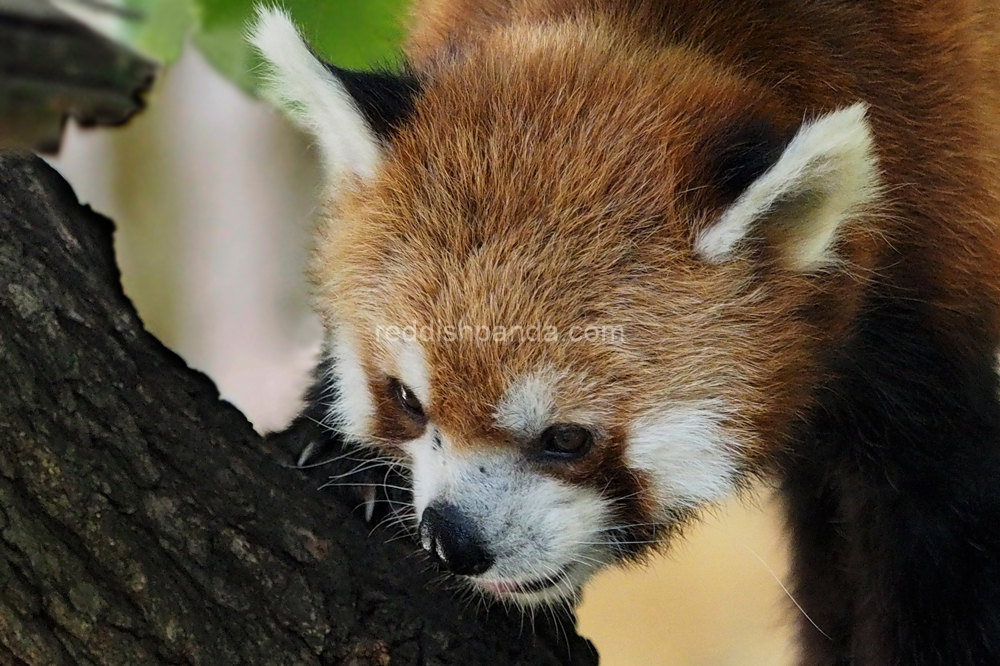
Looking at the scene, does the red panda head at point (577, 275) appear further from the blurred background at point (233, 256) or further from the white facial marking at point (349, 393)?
the blurred background at point (233, 256)

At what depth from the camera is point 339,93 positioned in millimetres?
2027

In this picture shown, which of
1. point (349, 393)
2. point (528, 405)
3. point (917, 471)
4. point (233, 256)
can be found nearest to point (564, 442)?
point (528, 405)

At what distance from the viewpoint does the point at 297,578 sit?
1882 mm

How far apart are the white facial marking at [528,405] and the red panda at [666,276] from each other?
11 millimetres

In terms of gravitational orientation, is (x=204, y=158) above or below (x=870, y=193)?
below

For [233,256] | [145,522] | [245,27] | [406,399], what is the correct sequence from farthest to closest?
1. [233,256]
2. [245,27]
3. [406,399]
4. [145,522]

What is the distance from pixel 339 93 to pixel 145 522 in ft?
3.07

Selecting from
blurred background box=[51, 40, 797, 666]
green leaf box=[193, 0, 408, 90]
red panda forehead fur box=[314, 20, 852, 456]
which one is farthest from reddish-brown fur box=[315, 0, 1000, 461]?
blurred background box=[51, 40, 797, 666]

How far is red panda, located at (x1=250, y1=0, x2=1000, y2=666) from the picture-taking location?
1868 millimetres

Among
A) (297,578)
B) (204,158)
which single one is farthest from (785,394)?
(204,158)

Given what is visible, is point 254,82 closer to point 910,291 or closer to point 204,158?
point 910,291

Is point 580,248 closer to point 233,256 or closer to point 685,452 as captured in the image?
point 685,452

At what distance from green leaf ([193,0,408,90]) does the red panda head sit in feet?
1.24

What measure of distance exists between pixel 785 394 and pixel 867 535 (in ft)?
2.38
